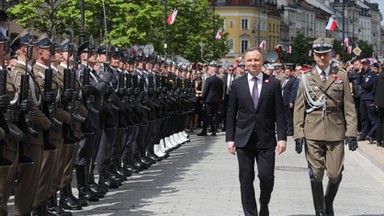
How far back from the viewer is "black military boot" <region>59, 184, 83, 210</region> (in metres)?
12.6

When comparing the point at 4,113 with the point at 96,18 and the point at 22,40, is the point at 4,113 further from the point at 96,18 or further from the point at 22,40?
the point at 96,18

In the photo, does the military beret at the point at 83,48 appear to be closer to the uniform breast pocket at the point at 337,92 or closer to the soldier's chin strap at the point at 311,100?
the soldier's chin strap at the point at 311,100

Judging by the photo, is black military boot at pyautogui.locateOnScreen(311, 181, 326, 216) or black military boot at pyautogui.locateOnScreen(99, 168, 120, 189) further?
black military boot at pyautogui.locateOnScreen(99, 168, 120, 189)

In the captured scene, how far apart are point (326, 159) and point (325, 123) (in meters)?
0.40

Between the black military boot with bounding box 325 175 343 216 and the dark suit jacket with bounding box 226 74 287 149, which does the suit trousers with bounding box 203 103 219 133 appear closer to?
the black military boot with bounding box 325 175 343 216

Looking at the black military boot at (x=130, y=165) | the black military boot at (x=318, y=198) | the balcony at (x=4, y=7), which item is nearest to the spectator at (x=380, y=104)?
the black military boot at (x=130, y=165)

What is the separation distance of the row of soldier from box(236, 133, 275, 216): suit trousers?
6.46 ft

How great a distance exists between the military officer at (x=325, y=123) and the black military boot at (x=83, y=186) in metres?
3.20

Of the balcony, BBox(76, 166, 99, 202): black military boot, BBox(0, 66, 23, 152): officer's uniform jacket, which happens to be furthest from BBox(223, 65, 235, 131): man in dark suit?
BBox(0, 66, 23, 152): officer's uniform jacket

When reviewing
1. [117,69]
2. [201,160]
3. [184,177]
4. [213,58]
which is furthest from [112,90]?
[213,58]

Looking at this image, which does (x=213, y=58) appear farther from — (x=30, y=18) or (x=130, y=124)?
(x=130, y=124)

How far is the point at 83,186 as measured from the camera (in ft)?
44.5

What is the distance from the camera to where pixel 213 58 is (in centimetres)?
7856

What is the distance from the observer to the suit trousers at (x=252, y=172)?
10.8 m
